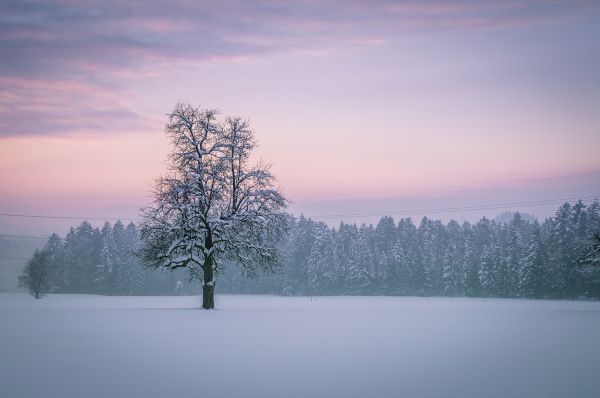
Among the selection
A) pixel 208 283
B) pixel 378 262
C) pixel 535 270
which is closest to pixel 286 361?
pixel 208 283

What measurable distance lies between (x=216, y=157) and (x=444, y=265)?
299ft

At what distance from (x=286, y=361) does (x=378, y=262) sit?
4351 inches

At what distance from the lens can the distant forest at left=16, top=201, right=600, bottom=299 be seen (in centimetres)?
8988

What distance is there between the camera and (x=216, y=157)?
3027 cm

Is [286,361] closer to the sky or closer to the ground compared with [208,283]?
closer to the ground

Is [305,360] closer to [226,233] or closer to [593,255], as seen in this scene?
[226,233]

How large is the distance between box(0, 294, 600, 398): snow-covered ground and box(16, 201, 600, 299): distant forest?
7170 centimetres

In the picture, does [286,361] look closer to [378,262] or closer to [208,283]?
[208,283]

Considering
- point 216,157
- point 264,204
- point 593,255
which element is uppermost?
point 216,157

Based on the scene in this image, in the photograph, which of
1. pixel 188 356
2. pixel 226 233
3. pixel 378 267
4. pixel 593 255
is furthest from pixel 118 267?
pixel 188 356

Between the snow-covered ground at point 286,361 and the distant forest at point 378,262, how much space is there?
7170 cm

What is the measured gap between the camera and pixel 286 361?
513 inches

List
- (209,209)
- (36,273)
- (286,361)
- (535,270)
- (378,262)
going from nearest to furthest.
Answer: (286,361) < (209,209) < (535,270) < (36,273) < (378,262)

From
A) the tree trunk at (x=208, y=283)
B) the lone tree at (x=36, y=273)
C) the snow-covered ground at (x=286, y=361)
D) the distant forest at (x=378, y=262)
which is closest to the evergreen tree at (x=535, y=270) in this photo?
the distant forest at (x=378, y=262)
